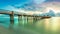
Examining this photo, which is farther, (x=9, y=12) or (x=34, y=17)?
(x=34, y=17)

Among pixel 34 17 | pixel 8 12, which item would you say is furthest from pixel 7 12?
pixel 34 17

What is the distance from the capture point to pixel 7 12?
18.4 metres

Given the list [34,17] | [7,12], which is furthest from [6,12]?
[34,17]

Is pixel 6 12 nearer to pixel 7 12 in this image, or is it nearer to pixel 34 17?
pixel 7 12

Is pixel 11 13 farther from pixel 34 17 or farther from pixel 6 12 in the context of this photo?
pixel 34 17

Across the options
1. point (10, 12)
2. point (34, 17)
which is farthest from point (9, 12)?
point (34, 17)

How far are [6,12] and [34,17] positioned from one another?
17653mm

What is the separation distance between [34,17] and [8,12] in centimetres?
1757

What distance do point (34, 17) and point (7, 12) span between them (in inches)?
694

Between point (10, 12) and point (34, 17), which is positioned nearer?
point (10, 12)

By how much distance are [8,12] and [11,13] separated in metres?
0.78

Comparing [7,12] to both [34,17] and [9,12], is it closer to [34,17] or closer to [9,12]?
[9,12]

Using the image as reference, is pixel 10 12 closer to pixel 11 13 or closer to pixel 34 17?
pixel 11 13

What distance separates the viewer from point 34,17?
116ft
